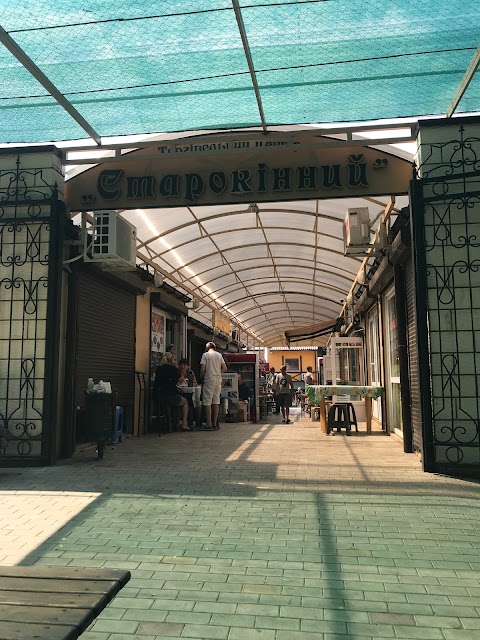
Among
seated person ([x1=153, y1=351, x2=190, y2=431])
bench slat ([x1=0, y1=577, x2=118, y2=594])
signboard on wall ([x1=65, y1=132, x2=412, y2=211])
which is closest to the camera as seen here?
bench slat ([x1=0, y1=577, x2=118, y2=594])

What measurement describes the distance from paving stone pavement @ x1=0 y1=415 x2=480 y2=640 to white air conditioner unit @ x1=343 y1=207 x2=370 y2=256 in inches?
130

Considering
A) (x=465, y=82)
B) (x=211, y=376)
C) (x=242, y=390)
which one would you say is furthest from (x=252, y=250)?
(x=465, y=82)

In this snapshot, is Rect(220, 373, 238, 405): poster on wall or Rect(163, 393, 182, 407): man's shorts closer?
Rect(163, 393, 182, 407): man's shorts

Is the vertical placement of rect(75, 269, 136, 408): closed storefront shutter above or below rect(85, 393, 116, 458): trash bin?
above

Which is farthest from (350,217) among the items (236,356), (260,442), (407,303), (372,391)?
(236,356)

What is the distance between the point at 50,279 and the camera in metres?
6.49

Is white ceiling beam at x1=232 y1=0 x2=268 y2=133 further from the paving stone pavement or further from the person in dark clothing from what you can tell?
the person in dark clothing

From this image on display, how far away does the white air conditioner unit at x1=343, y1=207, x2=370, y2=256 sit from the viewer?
7.89 m

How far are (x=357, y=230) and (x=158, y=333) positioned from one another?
19.5 ft

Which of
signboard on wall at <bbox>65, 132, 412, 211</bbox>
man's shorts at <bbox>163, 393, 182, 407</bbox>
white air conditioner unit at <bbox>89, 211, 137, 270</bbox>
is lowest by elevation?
man's shorts at <bbox>163, 393, 182, 407</bbox>

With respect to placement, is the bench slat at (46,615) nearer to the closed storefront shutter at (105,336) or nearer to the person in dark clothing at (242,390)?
the closed storefront shutter at (105,336)

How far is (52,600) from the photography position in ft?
5.47

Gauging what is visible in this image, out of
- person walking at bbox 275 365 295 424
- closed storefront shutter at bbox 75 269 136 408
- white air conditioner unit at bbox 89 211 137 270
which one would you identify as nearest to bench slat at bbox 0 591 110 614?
closed storefront shutter at bbox 75 269 136 408

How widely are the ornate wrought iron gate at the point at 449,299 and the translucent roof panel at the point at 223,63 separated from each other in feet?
2.44
